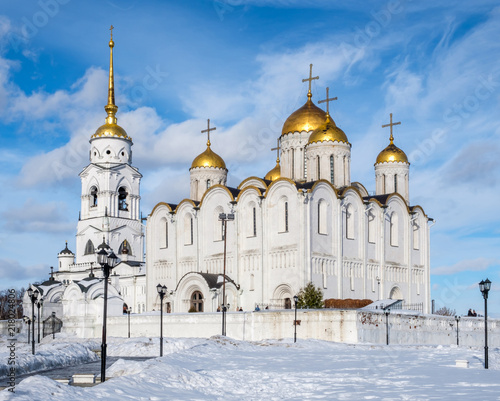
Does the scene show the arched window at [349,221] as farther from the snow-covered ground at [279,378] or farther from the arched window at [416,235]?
the snow-covered ground at [279,378]

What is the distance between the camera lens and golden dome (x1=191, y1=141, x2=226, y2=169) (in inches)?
2186

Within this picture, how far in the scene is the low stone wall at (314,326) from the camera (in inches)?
1355

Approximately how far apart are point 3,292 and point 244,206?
205 ft

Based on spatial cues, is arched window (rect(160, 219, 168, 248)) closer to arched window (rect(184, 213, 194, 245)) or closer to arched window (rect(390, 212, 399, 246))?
arched window (rect(184, 213, 194, 245))

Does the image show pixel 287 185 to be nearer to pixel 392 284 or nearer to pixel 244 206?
pixel 244 206

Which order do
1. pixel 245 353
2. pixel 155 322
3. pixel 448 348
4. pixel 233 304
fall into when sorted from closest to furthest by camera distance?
pixel 245 353 < pixel 448 348 < pixel 155 322 < pixel 233 304

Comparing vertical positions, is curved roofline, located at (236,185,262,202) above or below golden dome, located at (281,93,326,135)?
below

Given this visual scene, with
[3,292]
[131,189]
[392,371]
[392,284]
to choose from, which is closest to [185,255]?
[392,284]

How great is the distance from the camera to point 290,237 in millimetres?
44156

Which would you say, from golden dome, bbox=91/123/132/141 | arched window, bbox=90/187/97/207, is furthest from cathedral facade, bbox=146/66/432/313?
arched window, bbox=90/187/97/207

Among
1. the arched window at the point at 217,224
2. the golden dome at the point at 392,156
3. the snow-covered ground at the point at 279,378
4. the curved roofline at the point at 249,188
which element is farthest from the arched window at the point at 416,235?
the snow-covered ground at the point at 279,378

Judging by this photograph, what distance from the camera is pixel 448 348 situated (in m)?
29.3

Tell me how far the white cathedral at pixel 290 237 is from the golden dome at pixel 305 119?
0.24 ft

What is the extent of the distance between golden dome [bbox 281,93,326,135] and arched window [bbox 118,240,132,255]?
69.1 ft
